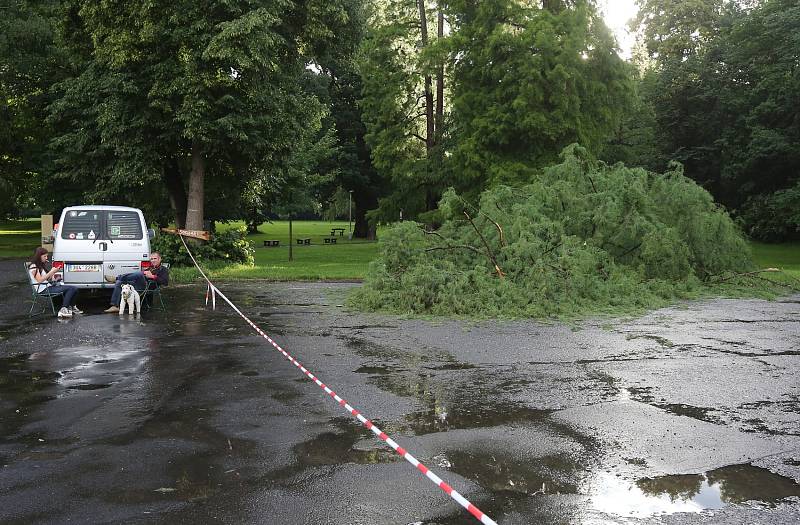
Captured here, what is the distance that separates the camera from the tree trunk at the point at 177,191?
29.6 meters

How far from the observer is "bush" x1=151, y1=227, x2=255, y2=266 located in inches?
1004

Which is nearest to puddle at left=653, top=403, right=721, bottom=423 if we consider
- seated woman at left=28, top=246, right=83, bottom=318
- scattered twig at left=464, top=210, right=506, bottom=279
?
scattered twig at left=464, top=210, right=506, bottom=279

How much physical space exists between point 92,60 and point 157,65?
13.6ft

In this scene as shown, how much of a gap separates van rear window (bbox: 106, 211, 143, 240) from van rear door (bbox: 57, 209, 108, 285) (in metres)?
0.25

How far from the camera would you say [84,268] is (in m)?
15.5

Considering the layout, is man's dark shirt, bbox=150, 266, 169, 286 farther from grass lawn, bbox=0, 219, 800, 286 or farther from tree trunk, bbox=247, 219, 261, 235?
tree trunk, bbox=247, 219, 261, 235

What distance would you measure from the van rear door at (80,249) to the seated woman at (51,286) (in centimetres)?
38

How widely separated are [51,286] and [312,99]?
53.5 ft

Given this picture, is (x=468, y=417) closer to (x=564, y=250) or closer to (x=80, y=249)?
(x=564, y=250)

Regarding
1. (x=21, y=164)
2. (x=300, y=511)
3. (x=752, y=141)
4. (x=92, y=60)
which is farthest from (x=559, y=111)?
(x=21, y=164)

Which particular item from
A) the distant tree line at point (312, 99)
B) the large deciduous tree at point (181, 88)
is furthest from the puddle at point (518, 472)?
the large deciduous tree at point (181, 88)

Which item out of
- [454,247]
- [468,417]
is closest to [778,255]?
[454,247]

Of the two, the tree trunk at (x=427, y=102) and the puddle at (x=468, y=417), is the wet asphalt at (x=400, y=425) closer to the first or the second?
the puddle at (x=468, y=417)

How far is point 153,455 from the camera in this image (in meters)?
6.10
